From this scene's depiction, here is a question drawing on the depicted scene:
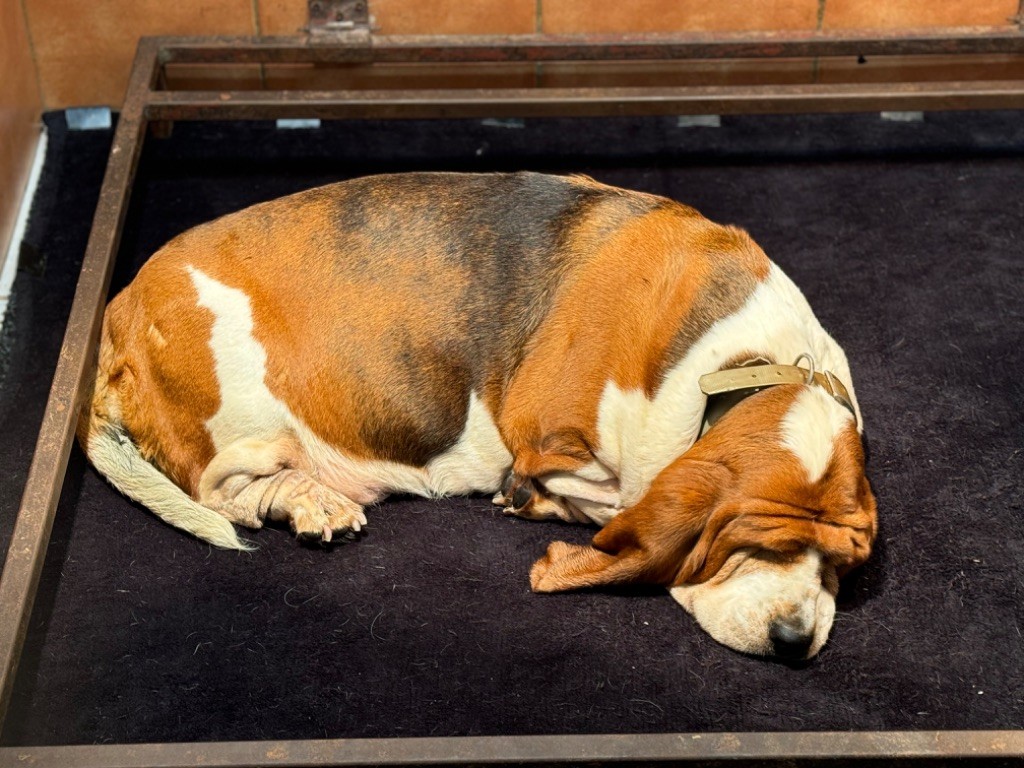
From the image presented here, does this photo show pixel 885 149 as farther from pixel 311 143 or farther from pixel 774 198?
pixel 311 143

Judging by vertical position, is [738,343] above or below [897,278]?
above

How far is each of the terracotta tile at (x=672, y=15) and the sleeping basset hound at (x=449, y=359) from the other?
1477mm

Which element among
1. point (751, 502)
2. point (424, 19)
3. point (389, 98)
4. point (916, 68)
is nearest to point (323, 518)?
point (751, 502)

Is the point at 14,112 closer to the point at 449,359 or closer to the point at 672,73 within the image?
the point at 449,359

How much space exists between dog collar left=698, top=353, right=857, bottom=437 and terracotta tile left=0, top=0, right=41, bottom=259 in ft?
7.34

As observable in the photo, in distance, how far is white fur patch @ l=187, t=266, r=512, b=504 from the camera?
10.2 feet

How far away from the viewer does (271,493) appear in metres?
3.14

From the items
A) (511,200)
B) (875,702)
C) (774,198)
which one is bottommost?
(875,702)

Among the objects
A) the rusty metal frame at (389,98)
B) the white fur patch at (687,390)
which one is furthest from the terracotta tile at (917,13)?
the white fur patch at (687,390)

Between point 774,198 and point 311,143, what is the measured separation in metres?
1.52

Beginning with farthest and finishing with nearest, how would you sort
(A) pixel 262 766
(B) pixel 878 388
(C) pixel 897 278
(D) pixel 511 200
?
(C) pixel 897 278, (B) pixel 878 388, (D) pixel 511 200, (A) pixel 262 766

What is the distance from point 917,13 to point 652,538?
2.65 m

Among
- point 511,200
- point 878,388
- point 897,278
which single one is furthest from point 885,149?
point 511,200

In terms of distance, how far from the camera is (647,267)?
2.98 meters
